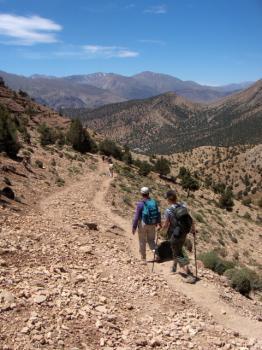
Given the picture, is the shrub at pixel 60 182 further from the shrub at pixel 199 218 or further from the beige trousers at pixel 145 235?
the beige trousers at pixel 145 235

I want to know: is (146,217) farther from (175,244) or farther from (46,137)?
(46,137)

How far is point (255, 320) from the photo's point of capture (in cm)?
991

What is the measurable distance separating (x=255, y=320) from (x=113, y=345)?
3.98 m

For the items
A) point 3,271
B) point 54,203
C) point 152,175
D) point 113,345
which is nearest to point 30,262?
point 3,271

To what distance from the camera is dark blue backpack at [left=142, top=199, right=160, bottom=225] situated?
40.9 feet

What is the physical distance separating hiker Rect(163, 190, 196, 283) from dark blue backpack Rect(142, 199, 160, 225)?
0.89 metres

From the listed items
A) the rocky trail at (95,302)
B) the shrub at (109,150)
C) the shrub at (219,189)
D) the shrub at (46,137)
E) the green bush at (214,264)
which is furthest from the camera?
the shrub at (219,189)

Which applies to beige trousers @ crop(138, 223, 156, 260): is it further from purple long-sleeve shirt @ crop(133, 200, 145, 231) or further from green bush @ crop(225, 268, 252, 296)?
green bush @ crop(225, 268, 252, 296)

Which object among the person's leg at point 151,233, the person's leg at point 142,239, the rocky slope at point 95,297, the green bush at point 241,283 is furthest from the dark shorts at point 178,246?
the green bush at point 241,283

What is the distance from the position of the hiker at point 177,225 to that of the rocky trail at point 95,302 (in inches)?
19.6

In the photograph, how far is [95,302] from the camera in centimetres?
888

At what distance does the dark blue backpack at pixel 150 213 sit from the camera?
1245cm

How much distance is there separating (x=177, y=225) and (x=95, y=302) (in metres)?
3.28

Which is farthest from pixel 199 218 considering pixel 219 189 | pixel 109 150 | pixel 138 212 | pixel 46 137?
pixel 219 189
